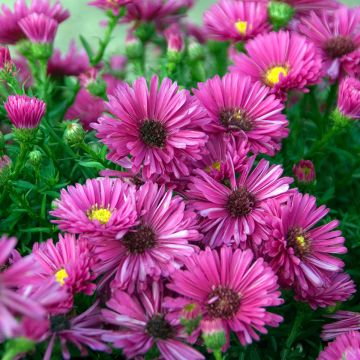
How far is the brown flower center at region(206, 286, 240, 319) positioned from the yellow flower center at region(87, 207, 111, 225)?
155 mm

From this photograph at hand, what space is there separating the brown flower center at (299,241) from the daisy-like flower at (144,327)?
177 mm

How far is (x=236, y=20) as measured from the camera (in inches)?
47.0

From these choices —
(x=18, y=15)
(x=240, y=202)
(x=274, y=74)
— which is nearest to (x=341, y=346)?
(x=240, y=202)

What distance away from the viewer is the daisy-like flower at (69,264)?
710 mm

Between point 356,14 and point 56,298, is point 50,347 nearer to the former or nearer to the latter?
point 56,298

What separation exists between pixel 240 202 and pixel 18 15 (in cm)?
62

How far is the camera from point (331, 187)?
3.53ft

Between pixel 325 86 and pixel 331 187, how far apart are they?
0.38m

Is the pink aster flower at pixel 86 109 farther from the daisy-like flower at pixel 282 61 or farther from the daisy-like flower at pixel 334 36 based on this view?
the daisy-like flower at pixel 334 36

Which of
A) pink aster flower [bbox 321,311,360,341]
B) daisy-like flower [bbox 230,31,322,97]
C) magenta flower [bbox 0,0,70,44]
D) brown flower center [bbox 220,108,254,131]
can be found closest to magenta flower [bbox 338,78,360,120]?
daisy-like flower [bbox 230,31,322,97]

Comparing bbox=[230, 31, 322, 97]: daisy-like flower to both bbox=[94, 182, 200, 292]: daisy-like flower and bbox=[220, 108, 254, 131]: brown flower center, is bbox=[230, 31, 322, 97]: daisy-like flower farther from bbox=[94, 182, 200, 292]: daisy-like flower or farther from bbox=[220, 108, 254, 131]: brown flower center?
bbox=[94, 182, 200, 292]: daisy-like flower

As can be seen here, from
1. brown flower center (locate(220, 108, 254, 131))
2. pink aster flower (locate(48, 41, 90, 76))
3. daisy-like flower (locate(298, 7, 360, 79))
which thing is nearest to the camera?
brown flower center (locate(220, 108, 254, 131))

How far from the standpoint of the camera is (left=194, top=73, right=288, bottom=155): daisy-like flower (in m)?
0.90

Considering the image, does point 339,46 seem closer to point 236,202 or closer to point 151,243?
point 236,202
